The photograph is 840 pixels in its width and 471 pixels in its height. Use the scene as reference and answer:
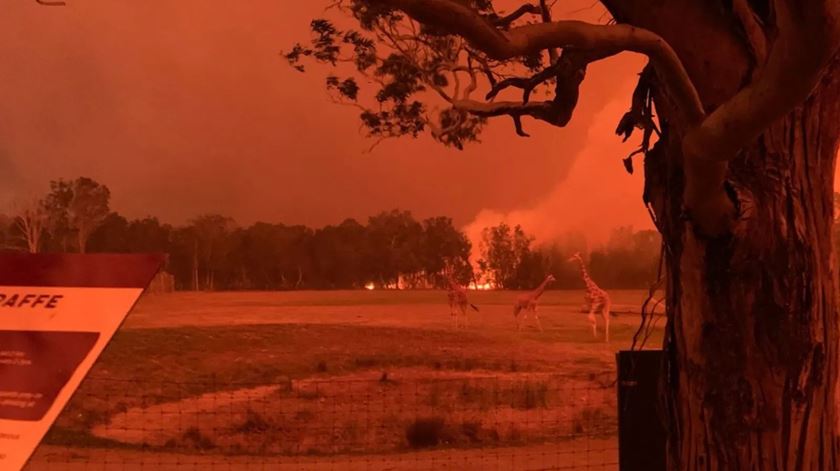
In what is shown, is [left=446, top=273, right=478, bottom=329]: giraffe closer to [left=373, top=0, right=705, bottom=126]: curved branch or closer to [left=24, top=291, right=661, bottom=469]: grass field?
[left=24, top=291, right=661, bottom=469]: grass field

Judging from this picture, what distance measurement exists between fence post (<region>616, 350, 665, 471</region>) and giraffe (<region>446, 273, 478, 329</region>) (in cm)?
432

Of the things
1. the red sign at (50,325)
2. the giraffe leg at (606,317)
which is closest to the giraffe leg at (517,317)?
the giraffe leg at (606,317)

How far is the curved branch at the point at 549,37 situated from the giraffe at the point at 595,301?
5808mm

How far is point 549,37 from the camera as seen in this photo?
7.30 feet

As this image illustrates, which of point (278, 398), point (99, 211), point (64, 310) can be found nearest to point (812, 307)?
point (64, 310)

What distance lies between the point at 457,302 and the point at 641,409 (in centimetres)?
449

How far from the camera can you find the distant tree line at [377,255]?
799 centimetres

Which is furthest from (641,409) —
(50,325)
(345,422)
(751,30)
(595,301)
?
(595,301)

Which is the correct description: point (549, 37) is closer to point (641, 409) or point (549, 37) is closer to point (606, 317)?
point (641, 409)

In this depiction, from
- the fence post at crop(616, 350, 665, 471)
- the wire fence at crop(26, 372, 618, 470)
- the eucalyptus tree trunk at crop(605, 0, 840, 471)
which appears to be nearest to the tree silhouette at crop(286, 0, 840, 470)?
the eucalyptus tree trunk at crop(605, 0, 840, 471)

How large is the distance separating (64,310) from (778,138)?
223 centimetres

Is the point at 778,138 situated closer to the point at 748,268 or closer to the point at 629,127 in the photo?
the point at 748,268

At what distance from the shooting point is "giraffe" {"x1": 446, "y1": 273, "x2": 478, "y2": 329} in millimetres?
7996

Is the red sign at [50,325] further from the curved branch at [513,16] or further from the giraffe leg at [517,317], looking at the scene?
the giraffe leg at [517,317]
